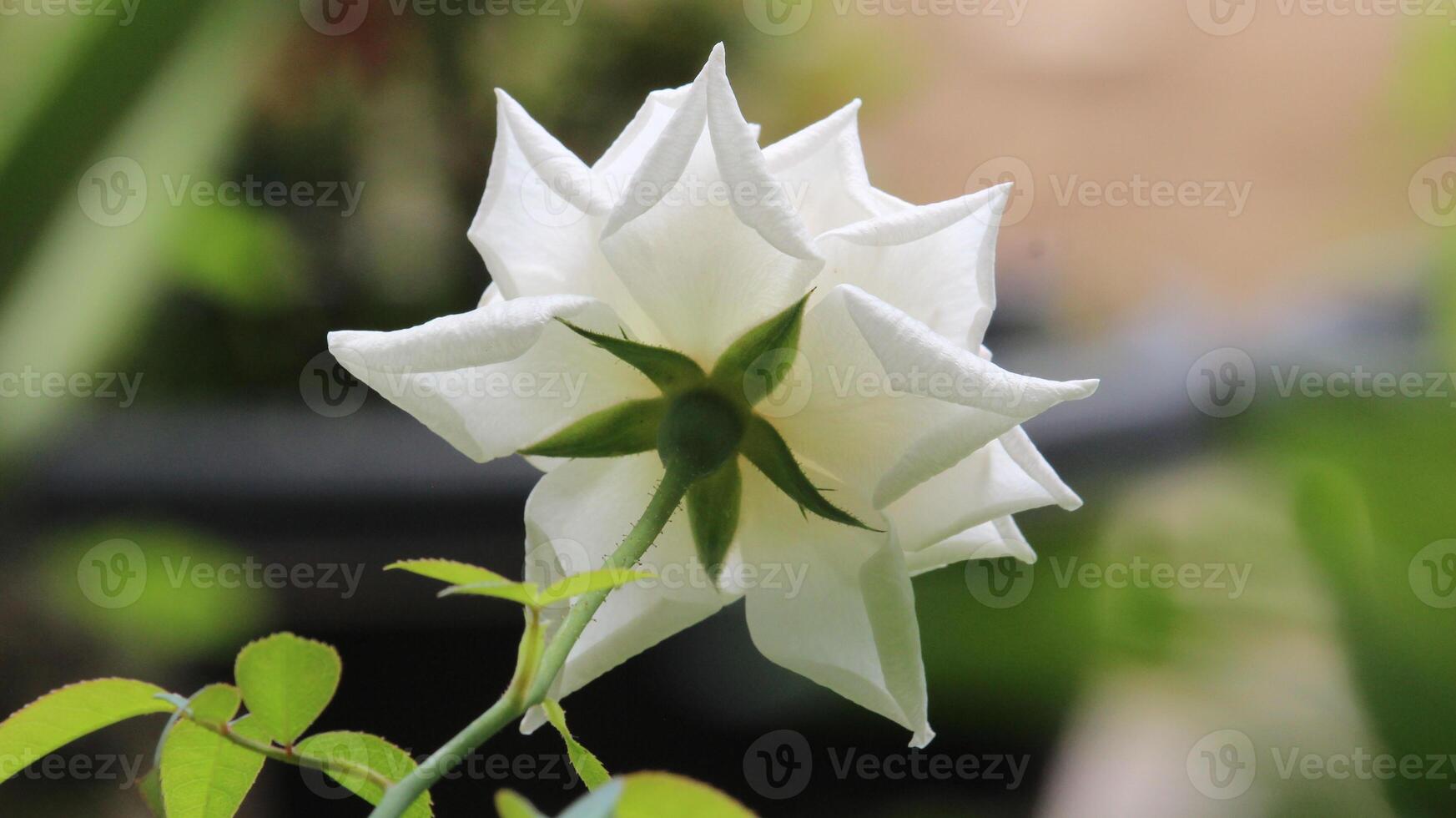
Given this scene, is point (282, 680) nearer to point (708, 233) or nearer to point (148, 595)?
point (708, 233)

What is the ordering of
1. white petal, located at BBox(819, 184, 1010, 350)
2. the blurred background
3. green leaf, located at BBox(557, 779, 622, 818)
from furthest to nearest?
the blurred background → white petal, located at BBox(819, 184, 1010, 350) → green leaf, located at BBox(557, 779, 622, 818)

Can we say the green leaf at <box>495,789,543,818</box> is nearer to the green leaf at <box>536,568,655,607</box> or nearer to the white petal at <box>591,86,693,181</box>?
the green leaf at <box>536,568,655,607</box>

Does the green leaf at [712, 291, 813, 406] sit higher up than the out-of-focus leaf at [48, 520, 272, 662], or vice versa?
the green leaf at [712, 291, 813, 406]

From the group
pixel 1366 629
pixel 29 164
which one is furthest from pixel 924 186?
pixel 29 164

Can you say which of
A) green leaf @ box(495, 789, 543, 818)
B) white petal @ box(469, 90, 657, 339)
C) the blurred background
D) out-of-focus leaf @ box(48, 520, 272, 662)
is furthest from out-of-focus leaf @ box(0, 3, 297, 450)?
green leaf @ box(495, 789, 543, 818)

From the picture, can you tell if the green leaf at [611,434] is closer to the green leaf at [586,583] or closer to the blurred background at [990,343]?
the green leaf at [586,583]

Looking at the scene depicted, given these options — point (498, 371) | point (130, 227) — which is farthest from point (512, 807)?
point (130, 227)

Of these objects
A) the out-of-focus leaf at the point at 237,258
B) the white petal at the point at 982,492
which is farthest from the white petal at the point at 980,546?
the out-of-focus leaf at the point at 237,258
